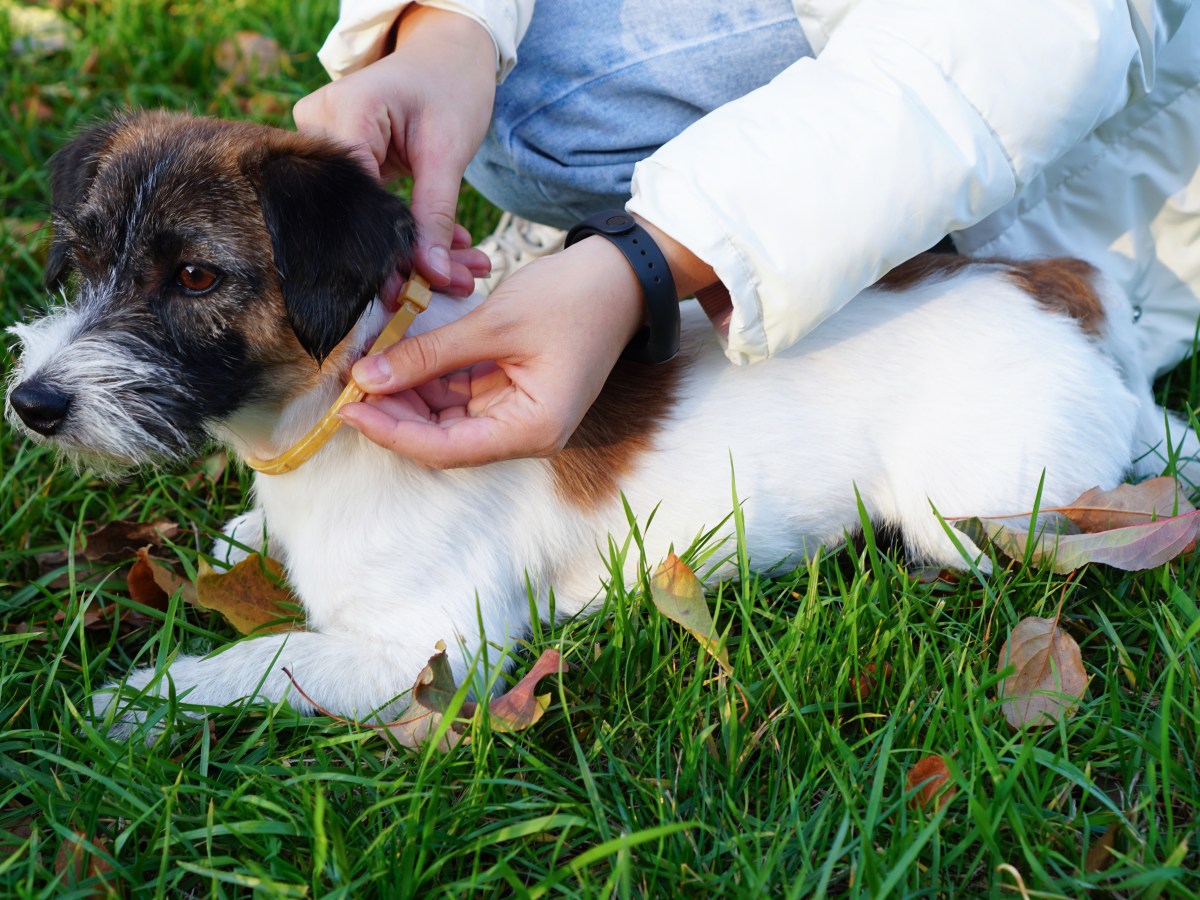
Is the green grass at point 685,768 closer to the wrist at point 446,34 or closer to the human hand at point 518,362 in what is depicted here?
the human hand at point 518,362

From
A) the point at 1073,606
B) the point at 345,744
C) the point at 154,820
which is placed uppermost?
the point at 154,820

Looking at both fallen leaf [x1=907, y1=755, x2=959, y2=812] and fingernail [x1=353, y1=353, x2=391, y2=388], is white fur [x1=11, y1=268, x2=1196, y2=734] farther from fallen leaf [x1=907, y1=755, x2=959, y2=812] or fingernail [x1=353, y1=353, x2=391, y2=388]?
fallen leaf [x1=907, y1=755, x2=959, y2=812]

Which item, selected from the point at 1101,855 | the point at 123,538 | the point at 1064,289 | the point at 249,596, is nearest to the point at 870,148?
the point at 1064,289

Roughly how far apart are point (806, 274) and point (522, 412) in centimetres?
70

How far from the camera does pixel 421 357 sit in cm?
201

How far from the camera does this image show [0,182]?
409 cm

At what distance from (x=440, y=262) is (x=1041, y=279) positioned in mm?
1539

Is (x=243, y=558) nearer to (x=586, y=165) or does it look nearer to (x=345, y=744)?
(x=345, y=744)

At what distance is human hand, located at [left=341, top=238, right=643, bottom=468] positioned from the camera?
2.02 meters

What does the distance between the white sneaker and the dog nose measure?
6.21 feet

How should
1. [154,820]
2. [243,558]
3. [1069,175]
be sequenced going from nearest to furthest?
[154,820] < [243,558] < [1069,175]

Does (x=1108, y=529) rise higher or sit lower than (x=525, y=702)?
lower

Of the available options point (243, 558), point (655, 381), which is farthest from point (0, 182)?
point (655, 381)

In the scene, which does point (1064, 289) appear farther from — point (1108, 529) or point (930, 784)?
point (930, 784)
